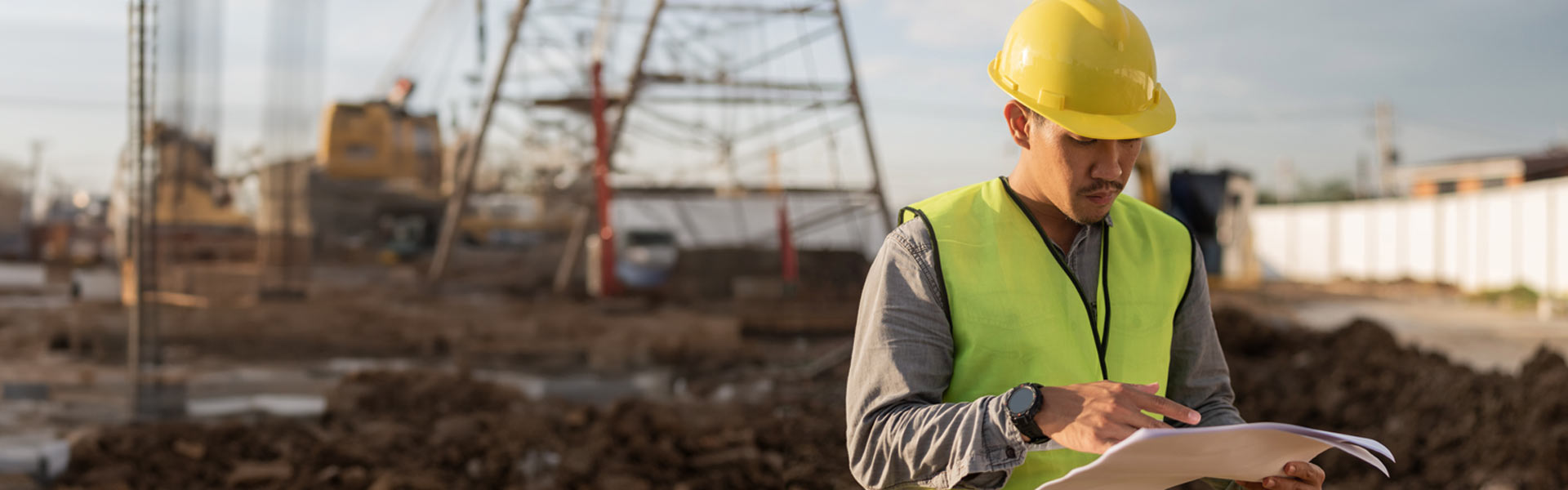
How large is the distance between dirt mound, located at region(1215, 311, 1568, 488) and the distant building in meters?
38.3

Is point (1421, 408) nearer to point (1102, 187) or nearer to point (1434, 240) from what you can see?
point (1102, 187)

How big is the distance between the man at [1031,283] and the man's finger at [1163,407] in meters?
0.09

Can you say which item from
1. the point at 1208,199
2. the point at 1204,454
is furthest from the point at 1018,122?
the point at 1208,199

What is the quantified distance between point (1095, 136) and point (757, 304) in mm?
11291

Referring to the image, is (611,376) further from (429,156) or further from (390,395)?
(429,156)

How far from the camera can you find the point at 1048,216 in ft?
6.12

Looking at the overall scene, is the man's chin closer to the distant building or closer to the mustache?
the mustache

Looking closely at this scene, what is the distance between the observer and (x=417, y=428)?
629 cm

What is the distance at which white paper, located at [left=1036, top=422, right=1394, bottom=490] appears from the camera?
1406 mm

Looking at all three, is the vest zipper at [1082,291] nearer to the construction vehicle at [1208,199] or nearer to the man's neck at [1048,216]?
the man's neck at [1048,216]

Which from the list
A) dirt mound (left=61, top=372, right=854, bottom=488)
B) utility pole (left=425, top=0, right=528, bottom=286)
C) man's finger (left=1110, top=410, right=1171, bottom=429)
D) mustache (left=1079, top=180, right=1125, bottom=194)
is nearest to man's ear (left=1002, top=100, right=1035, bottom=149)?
mustache (left=1079, top=180, right=1125, bottom=194)

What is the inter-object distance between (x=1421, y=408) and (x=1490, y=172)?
136 ft

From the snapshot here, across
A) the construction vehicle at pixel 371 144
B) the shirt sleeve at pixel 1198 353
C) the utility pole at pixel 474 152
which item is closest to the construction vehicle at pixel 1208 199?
the utility pole at pixel 474 152

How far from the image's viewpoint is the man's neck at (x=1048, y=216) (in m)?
1.84
